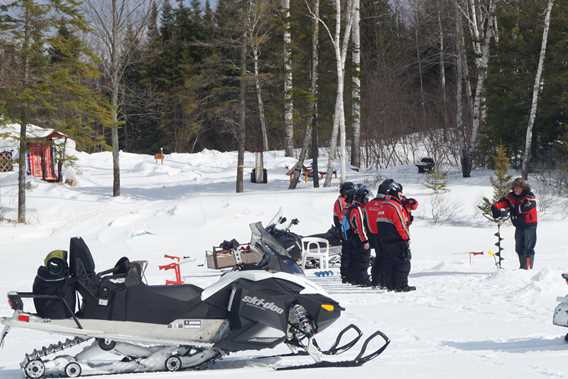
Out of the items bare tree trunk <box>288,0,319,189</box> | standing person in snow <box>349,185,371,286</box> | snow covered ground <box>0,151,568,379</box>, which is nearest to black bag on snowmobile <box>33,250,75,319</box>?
snow covered ground <box>0,151,568,379</box>

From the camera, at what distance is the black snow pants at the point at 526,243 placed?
12414 mm

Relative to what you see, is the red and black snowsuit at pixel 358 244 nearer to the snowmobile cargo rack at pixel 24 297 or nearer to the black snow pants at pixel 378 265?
the black snow pants at pixel 378 265

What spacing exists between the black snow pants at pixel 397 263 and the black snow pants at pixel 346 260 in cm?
107

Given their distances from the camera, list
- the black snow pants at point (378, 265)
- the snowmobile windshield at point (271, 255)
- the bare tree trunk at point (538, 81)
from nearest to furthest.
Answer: the snowmobile windshield at point (271, 255), the black snow pants at point (378, 265), the bare tree trunk at point (538, 81)

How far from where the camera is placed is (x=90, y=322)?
20.5ft

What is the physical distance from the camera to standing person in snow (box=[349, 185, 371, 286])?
471 inches

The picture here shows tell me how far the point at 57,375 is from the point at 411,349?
285cm

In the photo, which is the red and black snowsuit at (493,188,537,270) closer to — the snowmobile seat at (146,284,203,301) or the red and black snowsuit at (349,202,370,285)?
the red and black snowsuit at (349,202,370,285)

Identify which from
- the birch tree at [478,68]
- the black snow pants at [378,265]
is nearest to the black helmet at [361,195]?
the black snow pants at [378,265]

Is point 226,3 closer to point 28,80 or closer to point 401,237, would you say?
point 28,80

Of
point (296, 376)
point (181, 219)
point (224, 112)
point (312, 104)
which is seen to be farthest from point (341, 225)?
point (224, 112)

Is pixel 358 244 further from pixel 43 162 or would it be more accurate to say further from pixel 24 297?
pixel 43 162

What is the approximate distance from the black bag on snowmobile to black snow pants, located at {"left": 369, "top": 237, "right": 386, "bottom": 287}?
605cm

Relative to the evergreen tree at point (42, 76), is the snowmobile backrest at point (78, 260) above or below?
below
